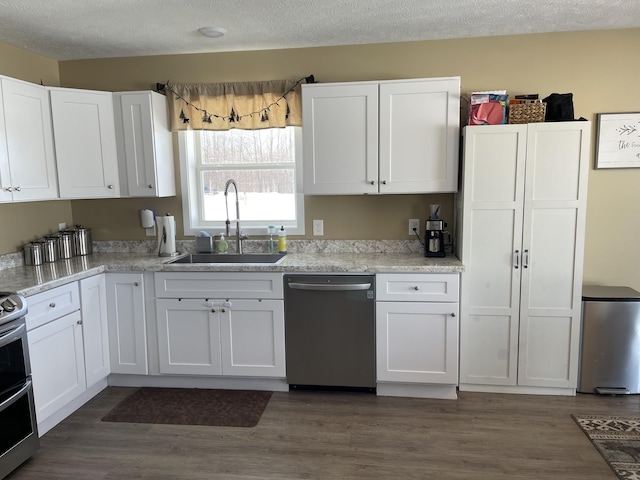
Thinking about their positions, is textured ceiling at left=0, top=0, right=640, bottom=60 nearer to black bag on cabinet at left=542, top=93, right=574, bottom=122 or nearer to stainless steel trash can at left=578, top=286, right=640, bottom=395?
black bag on cabinet at left=542, top=93, right=574, bottom=122

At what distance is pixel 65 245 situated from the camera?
3367 millimetres

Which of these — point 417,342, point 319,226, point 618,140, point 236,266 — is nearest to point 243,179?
point 319,226

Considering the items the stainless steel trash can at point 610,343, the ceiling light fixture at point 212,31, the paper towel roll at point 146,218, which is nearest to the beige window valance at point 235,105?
the ceiling light fixture at point 212,31

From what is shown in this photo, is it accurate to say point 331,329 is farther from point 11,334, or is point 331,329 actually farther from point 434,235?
point 11,334

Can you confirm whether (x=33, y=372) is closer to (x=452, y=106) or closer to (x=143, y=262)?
(x=143, y=262)

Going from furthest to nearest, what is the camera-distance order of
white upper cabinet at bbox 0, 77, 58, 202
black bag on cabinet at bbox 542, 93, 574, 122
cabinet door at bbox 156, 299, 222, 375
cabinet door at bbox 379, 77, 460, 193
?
1. cabinet door at bbox 156, 299, 222, 375
2. cabinet door at bbox 379, 77, 460, 193
3. black bag on cabinet at bbox 542, 93, 574, 122
4. white upper cabinet at bbox 0, 77, 58, 202

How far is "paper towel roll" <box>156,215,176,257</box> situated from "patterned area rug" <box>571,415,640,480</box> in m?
2.92

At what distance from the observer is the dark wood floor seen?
7.39ft

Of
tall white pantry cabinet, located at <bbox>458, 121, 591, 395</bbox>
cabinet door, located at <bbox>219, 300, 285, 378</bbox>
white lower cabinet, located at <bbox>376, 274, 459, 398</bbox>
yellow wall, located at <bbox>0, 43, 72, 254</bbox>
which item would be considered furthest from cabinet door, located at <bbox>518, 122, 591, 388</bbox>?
yellow wall, located at <bbox>0, 43, 72, 254</bbox>

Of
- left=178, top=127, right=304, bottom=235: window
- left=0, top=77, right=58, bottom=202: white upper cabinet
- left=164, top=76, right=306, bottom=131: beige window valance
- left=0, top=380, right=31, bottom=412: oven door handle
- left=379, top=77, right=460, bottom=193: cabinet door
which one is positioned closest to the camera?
left=0, top=380, right=31, bottom=412: oven door handle

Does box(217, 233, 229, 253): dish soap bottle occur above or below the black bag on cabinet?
below

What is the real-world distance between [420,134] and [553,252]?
3.71 feet

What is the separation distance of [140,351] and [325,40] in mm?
2521

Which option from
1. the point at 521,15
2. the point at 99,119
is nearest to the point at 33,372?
the point at 99,119
